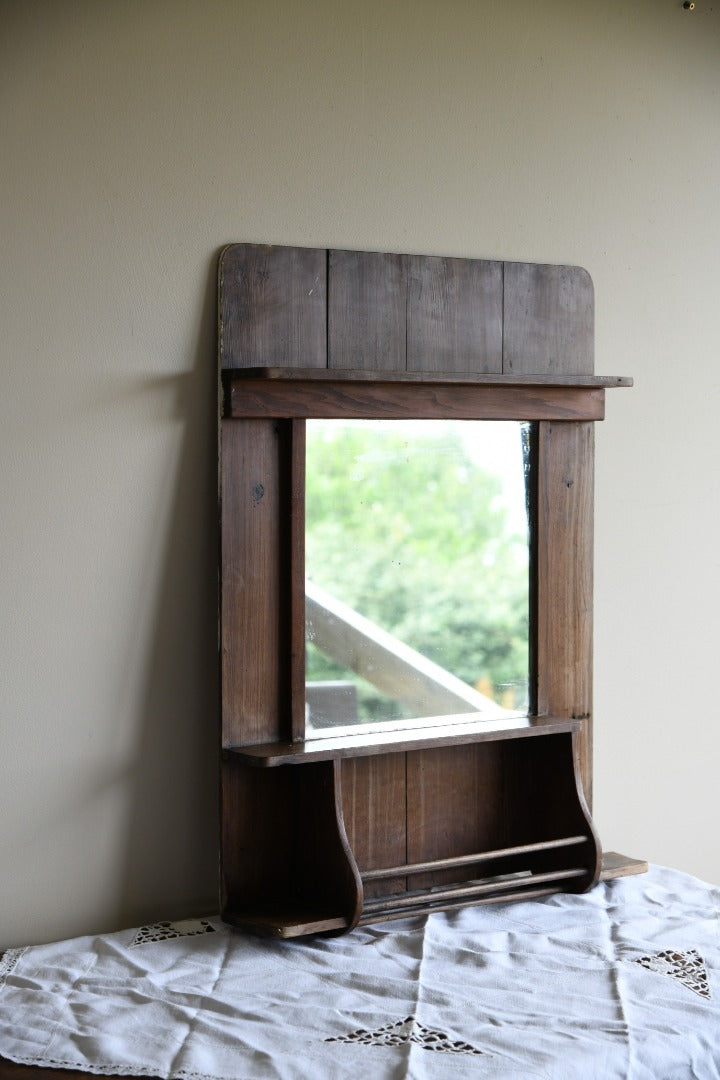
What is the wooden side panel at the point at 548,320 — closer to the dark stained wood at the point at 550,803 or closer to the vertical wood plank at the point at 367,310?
the vertical wood plank at the point at 367,310

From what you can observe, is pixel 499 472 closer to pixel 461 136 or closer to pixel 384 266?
pixel 384 266

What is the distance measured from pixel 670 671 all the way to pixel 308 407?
945 millimetres

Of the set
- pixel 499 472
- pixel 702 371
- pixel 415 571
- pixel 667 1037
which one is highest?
pixel 702 371

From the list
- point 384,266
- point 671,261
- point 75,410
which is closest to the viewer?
point 75,410

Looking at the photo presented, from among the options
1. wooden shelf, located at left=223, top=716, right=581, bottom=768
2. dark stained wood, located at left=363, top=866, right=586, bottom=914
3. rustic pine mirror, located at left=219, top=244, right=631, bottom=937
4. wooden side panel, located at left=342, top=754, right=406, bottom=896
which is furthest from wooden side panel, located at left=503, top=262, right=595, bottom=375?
dark stained wood, located at left=363, top=866, right=586, bottom=914

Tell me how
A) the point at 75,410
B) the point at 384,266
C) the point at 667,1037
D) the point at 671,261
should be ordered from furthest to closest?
the point at 671,261 < the point at 384,266 < the point at 75,410 < the point at 667,1037

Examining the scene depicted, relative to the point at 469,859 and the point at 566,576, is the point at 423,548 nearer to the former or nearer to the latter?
the point at 566,576

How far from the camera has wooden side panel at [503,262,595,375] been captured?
6.61 ft

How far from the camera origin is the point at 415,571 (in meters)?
1.95

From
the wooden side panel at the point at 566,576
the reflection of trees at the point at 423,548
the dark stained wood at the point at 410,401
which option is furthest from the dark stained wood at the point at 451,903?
the dark stained wood at the point at 410,401

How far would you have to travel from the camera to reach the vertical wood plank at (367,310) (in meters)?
1.87

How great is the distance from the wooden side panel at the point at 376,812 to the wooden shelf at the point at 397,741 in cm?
Result: 5

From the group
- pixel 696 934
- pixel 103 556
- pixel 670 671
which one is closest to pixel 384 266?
pixel 103 556

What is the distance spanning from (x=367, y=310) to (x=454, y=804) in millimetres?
853
